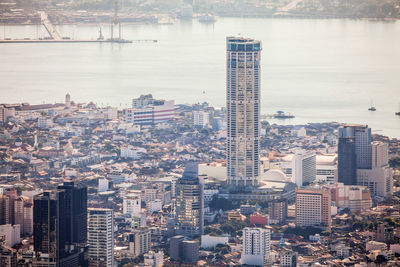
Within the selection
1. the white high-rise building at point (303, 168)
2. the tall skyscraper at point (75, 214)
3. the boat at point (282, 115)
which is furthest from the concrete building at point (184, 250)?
the boat at point (282, 115)

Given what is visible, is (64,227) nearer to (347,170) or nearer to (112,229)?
(112,229)

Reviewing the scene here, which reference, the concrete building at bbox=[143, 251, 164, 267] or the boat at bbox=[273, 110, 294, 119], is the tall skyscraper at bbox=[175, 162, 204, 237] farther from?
the boat at bbox=[273, 110, 294, 119]

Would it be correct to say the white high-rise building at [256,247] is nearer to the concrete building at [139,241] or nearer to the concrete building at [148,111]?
the concrete building at [139,241]

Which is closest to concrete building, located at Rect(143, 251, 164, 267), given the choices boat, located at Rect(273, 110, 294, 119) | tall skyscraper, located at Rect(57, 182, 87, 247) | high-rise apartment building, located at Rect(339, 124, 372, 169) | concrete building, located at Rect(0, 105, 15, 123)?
tall skyscraper, located at Rect(57, 182, 87, 247)

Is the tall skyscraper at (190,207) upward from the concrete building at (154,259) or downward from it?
upward

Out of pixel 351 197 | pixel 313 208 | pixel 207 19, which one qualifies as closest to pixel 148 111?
pixel 351 197
